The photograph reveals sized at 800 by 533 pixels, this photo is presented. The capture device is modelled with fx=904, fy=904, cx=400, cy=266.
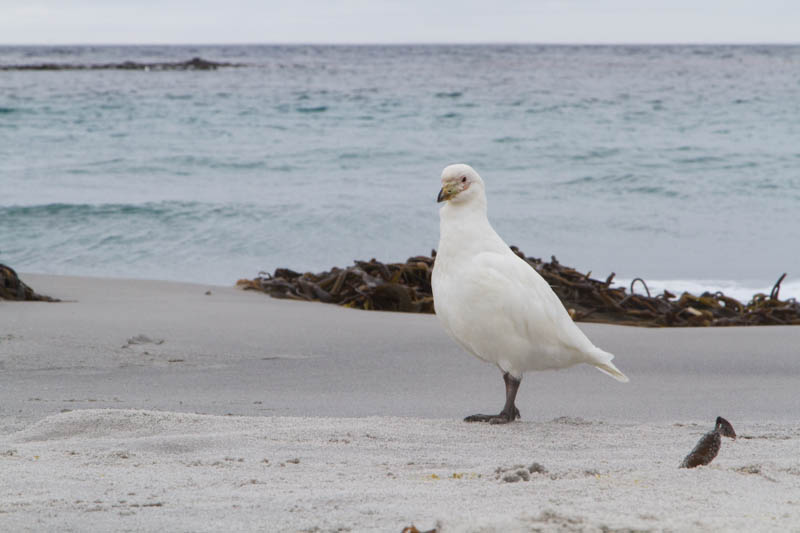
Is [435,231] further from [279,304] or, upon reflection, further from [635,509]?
[635,509]

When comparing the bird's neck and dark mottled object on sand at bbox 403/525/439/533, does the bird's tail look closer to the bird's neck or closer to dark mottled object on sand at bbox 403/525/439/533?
the bird's neck

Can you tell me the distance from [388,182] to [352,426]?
11.2 m

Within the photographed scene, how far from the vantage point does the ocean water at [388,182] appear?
996 cm

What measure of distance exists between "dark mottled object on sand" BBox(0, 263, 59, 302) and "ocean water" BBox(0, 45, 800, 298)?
267 centimetres

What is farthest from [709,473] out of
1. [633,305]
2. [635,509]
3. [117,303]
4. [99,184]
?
[99,184]

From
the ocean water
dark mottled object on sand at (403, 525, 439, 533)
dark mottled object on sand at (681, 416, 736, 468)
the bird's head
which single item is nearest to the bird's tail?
the bird's head

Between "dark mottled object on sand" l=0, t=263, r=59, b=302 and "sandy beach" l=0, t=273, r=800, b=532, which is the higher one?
"dark mottled object on sand" l=0, t=263, r=59, b=302

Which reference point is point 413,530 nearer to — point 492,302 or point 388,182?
point 492,302

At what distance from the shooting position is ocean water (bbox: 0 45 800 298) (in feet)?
32.7

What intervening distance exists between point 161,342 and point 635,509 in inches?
136

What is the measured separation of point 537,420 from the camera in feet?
13.1

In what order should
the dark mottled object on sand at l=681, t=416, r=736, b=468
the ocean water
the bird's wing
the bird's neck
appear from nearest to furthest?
the dark mottled object on sand at l=681, t=416, r=736, b=468 < the bird's wing < the bird's neck < the ocean water

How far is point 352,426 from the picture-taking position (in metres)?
3.47

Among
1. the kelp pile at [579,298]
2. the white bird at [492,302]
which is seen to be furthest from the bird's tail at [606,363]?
the kelp pile at [579,298]
